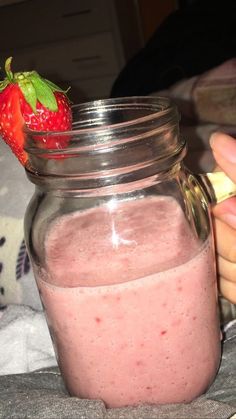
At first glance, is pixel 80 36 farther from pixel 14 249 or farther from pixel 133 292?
pixel 133 292

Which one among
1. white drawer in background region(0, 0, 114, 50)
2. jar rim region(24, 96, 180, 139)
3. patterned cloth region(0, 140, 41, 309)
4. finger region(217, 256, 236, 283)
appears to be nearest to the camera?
jar rim region(24, 96, 180, 139)

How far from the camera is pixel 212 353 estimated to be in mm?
494

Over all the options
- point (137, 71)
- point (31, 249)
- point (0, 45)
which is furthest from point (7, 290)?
point (0, 45)

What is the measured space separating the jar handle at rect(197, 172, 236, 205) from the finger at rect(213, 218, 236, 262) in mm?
29

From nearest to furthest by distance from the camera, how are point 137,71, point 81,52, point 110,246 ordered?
point 110,246 < point 137,71 < point 81,52

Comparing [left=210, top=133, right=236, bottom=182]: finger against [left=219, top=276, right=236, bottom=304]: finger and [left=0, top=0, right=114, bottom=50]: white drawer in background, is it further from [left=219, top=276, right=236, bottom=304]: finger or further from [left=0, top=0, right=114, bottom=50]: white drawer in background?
[left=0, top=0, right=114, bottom=50]: white drawer in background

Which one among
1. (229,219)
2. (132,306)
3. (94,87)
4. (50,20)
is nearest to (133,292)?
(132,306)

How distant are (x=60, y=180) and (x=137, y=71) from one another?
127 cm

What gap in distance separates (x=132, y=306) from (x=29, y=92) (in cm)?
19

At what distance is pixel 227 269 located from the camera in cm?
54

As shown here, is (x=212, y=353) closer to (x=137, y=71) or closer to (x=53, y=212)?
(x=53, y=212)

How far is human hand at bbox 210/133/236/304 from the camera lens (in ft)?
1.48

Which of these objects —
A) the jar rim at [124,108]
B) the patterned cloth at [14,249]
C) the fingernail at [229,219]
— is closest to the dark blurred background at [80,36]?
the patterned cloth at [14,249]

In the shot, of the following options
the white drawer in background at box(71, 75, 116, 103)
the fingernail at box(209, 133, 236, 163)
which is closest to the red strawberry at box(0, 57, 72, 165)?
the fingernail at box(209, 133, 236, 163)
